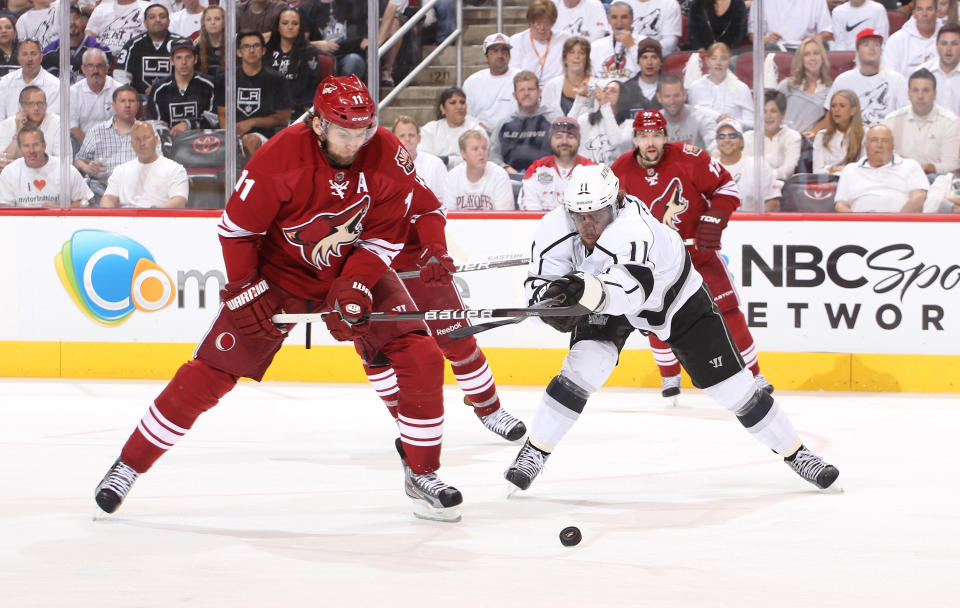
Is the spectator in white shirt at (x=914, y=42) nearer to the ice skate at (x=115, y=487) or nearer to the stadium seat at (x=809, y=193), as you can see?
the stadium seat at (x=809, y=193)

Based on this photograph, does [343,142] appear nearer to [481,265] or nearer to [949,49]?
[481,265]

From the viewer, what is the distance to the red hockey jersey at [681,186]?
5676mm

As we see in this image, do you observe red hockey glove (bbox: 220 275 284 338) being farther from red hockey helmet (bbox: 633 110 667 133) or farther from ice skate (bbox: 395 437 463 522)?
red hockey helmet (bbox: 633 110 667 133)

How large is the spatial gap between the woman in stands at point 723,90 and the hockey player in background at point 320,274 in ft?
11.1

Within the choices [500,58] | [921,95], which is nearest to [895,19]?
[921,95]

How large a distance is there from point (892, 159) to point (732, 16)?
3.71 ft

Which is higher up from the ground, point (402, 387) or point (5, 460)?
point (402, 387)

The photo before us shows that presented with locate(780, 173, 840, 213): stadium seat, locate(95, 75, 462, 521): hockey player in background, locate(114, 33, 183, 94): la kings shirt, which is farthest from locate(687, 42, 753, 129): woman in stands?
locate(95, 75, 462, 521): hockey player in background

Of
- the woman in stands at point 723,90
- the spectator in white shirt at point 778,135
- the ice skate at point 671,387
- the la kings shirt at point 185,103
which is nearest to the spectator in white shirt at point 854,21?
the spectator in white shirt at point 778,135

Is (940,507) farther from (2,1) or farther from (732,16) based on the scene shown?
(2,1)

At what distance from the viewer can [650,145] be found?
5594mm

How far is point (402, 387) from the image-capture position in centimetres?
346

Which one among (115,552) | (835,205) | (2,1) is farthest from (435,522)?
(2,1)

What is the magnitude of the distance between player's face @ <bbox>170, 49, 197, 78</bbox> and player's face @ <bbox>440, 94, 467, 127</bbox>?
1404mm
